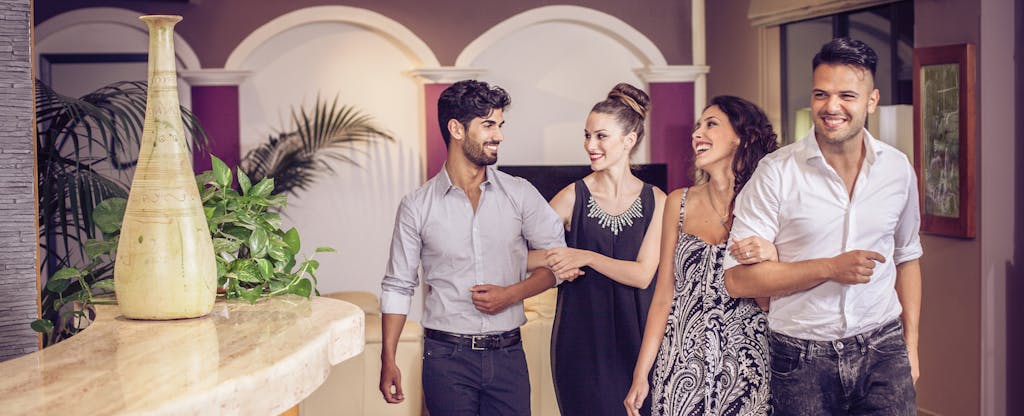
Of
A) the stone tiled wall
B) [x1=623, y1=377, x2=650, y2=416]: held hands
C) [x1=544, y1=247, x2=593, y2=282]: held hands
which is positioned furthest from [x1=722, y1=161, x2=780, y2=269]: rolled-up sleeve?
the stone tiled wall

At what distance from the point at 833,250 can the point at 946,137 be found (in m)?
3.35

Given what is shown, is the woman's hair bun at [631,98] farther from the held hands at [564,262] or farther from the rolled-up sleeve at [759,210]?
the rolled-up sleeve at [759,210]

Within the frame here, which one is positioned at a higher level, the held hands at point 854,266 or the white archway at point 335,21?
the white archway at point 335,21

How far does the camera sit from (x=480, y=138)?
3.38 metres

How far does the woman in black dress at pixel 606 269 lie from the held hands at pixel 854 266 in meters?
1.05

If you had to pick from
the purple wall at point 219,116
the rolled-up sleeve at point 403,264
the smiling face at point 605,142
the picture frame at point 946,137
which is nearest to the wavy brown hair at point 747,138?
the smiling face at point 605,142

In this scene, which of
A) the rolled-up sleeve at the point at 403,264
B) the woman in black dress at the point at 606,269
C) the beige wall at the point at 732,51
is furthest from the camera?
the beige wall at the point at 732,51

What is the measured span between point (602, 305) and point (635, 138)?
59cm

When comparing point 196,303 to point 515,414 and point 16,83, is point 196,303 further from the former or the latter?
point 515,414

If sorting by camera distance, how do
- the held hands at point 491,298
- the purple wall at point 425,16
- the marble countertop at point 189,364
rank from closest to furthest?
the marble countertop at point 189,364, the held hands at point 491,298, the purple wall at point 425,16

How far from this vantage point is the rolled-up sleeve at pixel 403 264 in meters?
3.34

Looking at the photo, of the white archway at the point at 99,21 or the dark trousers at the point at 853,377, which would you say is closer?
the dark trousers at the point at 853,377

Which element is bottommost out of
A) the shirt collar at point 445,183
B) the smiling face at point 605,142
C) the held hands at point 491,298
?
the held hands at point 491,298

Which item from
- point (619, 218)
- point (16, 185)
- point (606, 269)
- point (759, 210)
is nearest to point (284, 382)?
point (16, 185)
